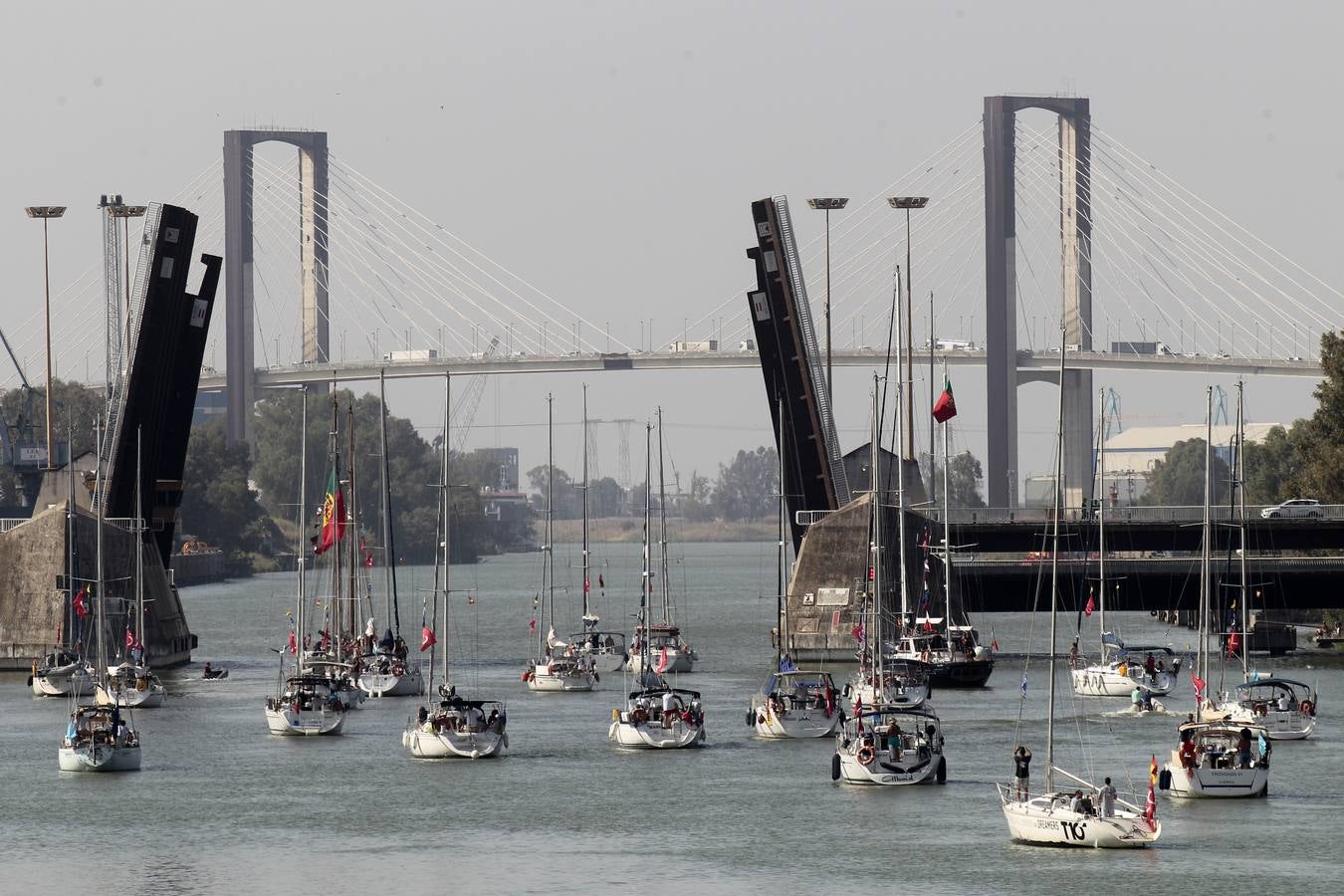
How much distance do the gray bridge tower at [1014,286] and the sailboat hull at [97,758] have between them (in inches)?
3300

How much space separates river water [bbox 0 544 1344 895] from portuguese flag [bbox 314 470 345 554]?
7.67 meters

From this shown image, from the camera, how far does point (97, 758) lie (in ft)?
193

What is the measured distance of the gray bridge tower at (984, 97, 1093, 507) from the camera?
144375 mm

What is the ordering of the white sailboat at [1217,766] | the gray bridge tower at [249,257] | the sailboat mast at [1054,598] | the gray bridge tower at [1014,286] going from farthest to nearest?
the gray bridge tower at [249,257] < the gray bridge tower at [1014,286] < the white sailboat at [1217,766] < the sailboat mast at [1054,598]

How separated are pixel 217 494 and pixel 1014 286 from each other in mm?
60916

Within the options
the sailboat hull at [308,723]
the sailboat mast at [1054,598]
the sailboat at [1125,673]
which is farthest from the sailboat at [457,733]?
the sailboat at [1125,673]

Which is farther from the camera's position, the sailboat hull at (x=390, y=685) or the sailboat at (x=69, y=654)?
the sailboat hull at (x=390, y=685)

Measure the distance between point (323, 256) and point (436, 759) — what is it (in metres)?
123

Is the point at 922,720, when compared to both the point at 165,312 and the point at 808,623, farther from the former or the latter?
the point at 165,312

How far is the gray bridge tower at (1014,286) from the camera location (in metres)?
144

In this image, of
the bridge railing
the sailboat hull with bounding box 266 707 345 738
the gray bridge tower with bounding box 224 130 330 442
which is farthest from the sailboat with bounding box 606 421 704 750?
the gray bridge tower with bounding box 224 130 330 442

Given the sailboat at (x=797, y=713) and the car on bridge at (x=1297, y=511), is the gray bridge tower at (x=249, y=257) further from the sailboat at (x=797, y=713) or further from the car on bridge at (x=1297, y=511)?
the sailboat at (x=797, y=713)

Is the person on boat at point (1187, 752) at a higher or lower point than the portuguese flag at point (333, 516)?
lower

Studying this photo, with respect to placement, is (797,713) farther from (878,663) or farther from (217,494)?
(217,494)
